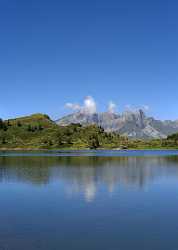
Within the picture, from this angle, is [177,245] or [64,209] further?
[64,209]

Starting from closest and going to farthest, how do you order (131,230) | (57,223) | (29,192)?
(131,230) → (57,223) → (29,192)

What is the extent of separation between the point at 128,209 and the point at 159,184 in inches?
1304

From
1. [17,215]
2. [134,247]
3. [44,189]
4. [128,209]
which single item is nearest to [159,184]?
[44,189]

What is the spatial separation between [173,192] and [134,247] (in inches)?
1515

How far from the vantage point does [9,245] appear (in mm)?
35188

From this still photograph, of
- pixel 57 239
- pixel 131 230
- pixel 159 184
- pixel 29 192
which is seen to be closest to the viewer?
pixel 57 239

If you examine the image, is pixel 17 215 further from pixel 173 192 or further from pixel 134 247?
pixel 173 192

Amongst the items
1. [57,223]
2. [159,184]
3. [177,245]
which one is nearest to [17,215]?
[57,223]

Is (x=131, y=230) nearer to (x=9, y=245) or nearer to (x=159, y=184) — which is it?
(x=9, y=245)

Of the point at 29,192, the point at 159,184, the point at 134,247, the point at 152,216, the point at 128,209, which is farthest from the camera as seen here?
the point at 159,184

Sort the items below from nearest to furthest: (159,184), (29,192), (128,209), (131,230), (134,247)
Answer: (134,247) → (131,230) → (128,209) → (29,192) → (159,184)

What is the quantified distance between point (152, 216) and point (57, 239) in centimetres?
1650

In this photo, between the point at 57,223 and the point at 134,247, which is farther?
the point at 57,223

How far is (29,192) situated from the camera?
233 ft
